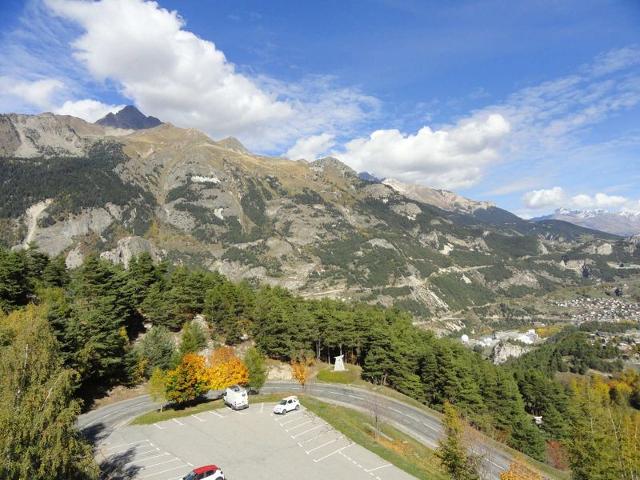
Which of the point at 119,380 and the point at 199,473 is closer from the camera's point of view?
the point at 199,473

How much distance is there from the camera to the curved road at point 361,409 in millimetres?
49875

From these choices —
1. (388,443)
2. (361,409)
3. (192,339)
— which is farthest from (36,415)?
(361,409)

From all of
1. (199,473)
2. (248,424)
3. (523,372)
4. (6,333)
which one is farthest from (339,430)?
(523,372)

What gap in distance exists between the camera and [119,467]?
37.0 metres

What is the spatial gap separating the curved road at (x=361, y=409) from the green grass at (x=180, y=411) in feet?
9.41

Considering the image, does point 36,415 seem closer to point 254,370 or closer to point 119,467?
point 119,467

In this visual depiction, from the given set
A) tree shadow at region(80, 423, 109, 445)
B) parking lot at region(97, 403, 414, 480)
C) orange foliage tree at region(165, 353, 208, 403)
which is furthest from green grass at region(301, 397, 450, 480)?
tree shadow at region(80, 423, 109, 445)

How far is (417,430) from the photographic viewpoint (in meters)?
58.0

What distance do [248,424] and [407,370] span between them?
40.9 metres

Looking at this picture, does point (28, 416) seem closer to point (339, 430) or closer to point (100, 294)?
point (339, 430)

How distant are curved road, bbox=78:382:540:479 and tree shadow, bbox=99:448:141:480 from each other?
28.8 ft

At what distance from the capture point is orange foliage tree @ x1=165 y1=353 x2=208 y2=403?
51.3 metres

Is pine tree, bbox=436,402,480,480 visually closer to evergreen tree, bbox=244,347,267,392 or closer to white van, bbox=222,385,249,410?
white van, bbox=222,385,249,410

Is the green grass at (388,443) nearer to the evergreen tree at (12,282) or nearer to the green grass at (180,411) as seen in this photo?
the green grass at (180,411)
